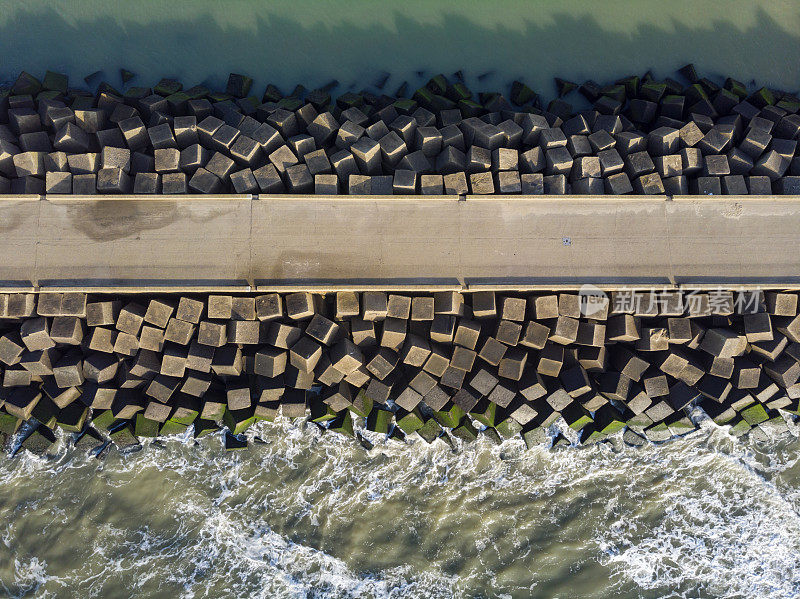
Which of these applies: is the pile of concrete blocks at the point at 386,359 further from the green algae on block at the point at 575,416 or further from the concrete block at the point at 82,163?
the concrete block at the point at 82,163

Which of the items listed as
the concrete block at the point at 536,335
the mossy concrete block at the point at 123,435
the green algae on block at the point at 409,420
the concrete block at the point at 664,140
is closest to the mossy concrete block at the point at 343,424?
the green algae on block at the point at 409,420

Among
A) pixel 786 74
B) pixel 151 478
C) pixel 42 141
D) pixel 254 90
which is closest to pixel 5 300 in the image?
pixel 42 141

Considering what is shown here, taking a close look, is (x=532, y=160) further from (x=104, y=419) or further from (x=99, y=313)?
(x=104, y=419)

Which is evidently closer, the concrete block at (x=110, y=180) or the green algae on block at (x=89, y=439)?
the concrete block at (x=110, y=180)

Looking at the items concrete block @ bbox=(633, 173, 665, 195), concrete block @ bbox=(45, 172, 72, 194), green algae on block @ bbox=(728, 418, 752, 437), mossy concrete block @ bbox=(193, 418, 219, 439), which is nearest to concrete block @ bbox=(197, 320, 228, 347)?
mossy concrete block @ bbox=(193, 418, 219, 439)

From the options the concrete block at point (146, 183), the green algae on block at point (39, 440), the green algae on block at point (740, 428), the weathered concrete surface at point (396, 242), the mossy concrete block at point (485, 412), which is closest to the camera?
the weathered concrete surface at point (396, 242)
